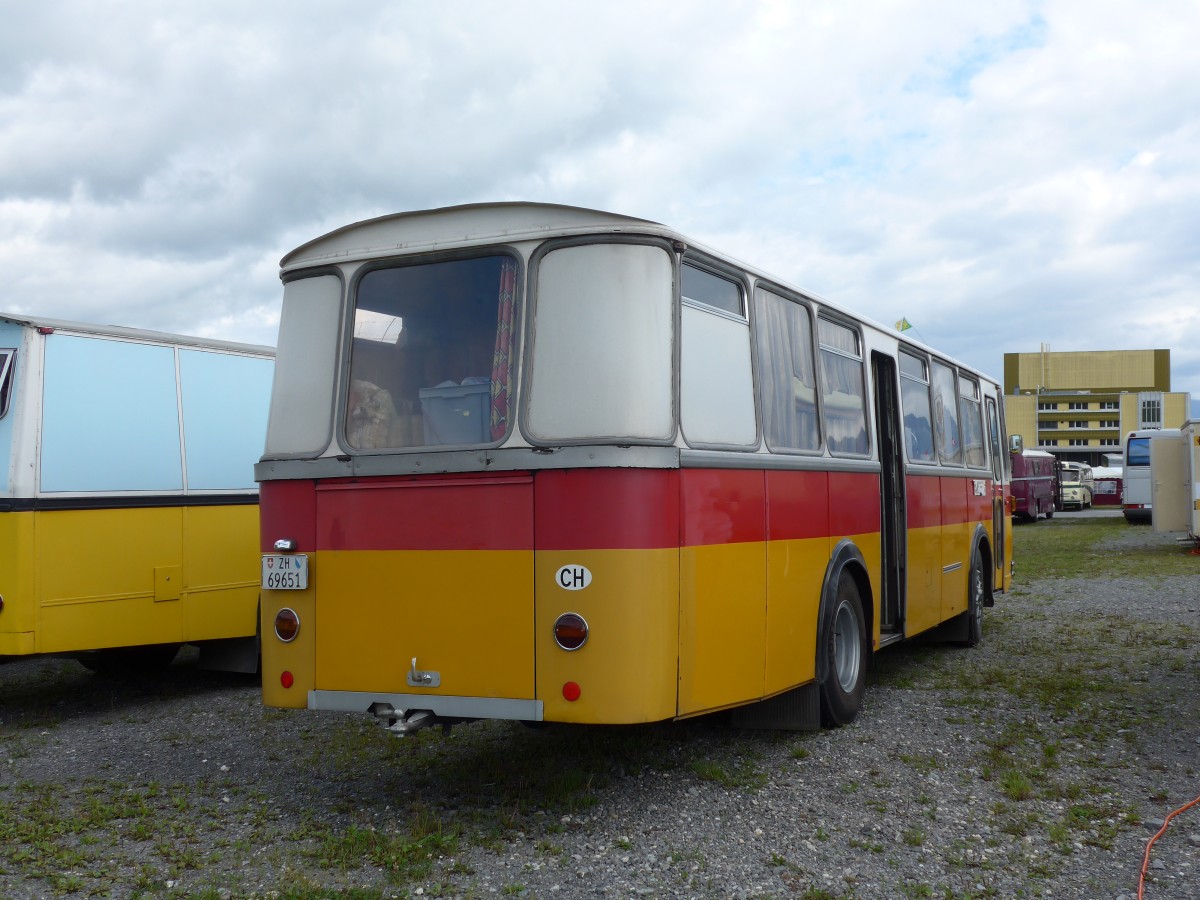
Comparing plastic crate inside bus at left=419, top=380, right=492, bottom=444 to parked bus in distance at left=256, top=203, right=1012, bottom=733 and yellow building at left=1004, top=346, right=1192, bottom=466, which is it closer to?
parked bus in distance at left=256, top=203, right=1012, bottom=733

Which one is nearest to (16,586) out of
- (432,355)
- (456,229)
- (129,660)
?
(129,660)

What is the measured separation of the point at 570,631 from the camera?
515 cm

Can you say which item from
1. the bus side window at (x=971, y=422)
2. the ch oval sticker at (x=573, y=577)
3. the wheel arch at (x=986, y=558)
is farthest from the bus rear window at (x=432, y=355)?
the wheel arch at (x=986, y=558)

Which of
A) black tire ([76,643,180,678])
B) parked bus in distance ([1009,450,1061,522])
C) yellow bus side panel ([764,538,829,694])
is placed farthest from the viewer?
parked bus in distance ([1009,450,1061,522])

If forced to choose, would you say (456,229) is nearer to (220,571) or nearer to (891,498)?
(220,571)

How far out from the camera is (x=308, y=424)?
19.5 ft

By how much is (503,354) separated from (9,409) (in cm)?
409

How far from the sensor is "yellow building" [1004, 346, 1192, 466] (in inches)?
4259

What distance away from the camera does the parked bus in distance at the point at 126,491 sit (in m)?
7.58

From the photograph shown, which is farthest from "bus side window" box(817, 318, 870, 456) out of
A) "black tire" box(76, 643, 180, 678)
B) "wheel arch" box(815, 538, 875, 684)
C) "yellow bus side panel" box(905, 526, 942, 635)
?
"black tire" box(76, 643, 180, 678)

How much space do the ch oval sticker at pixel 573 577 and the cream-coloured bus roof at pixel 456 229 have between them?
61.3 inches

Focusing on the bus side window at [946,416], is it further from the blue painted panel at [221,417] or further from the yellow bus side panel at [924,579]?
the blue painted panel at [221,417]

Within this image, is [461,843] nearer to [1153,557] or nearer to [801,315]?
[801,315]

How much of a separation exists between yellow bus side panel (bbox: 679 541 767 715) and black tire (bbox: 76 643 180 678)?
554 cm
